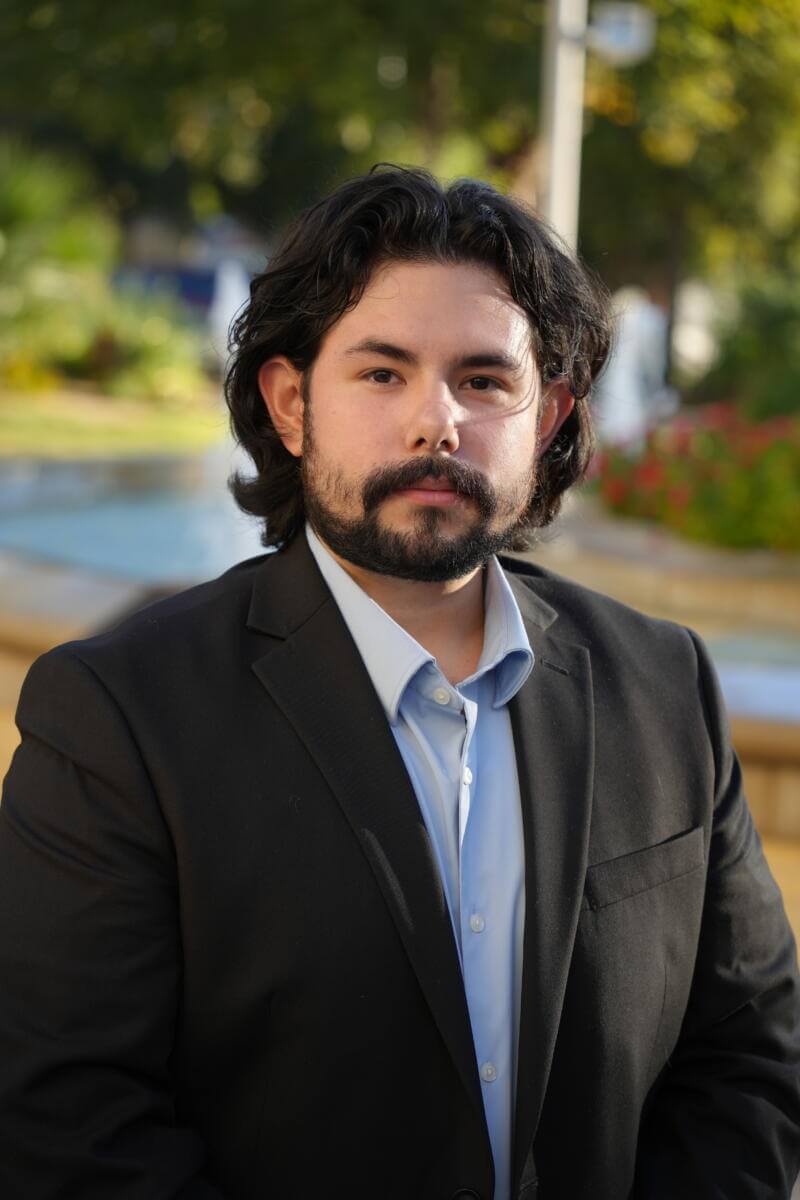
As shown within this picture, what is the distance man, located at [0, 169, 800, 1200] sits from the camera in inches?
71.2

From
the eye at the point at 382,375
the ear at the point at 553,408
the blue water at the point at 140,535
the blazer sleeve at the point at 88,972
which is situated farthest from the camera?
the blue water at the point at 140,535

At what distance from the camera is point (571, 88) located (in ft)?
36.4

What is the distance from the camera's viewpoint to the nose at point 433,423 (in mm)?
1938

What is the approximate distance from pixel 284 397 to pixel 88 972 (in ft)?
2.74

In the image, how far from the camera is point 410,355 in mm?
1962

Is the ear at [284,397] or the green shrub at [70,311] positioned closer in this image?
the ear at [284,397]

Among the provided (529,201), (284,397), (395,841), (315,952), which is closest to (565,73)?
(529,201)

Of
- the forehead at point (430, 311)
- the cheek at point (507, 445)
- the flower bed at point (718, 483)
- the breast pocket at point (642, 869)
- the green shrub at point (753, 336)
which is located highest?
the green shrub at point (753, 336)

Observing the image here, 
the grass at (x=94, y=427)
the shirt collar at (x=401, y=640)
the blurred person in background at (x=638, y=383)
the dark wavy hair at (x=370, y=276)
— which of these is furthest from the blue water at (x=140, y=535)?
the blurred person in background at (x=638, y=383)

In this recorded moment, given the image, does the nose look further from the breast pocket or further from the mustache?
the breast pocket

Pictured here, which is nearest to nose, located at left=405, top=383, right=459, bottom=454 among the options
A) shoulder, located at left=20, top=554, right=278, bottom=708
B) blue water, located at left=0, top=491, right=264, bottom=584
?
shoulder, located at left=20, top=554, right=278, bottom=708

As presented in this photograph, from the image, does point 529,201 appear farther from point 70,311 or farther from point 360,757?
point 70,311

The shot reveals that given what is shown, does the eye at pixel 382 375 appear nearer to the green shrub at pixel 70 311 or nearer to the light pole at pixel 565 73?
the light pole at pixel 565 73

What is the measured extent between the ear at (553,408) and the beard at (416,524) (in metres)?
0.22
